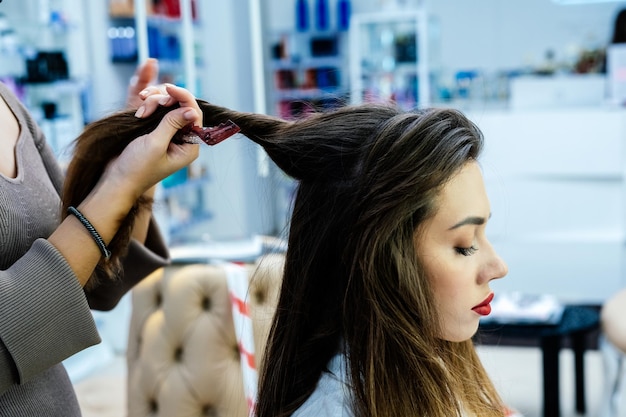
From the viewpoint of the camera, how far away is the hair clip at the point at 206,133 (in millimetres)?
879

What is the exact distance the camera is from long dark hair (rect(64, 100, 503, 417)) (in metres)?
0.92

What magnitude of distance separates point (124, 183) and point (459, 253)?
41 cm

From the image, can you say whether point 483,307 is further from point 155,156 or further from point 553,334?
point 553,334

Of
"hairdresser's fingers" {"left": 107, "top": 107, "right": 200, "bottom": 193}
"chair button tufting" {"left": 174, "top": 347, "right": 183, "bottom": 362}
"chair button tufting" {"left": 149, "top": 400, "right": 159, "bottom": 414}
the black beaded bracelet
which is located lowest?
"chair button tufting" {"left": 149, "top": 400, "right": 159, "bottom": 414}

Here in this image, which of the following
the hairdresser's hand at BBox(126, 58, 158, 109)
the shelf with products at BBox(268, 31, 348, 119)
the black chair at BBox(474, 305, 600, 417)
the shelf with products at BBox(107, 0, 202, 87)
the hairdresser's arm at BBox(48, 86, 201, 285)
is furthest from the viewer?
the shelf with products at BBox(268, 31, 348, 119)

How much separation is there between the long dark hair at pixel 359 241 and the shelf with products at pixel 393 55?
4827 mm

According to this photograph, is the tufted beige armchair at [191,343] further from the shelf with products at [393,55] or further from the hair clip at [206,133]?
the shelf with products at [393,55]

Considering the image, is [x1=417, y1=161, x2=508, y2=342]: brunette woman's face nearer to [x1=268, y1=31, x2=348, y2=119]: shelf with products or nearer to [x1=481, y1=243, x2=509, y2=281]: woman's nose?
[x1=481, y1=243, x2=509, y2=281]: woman's nose

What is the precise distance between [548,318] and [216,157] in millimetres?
3079

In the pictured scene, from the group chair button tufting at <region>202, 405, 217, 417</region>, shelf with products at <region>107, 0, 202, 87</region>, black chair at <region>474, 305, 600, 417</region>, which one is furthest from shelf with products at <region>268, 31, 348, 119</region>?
chair button tufting at <region>202, 405, 217, 417</region>

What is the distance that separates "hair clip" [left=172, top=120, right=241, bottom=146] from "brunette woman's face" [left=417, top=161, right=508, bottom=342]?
260 millimetres

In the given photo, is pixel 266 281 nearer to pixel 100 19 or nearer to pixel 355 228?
pixel 355 228

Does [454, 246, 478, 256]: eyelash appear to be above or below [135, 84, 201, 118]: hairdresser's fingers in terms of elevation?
below

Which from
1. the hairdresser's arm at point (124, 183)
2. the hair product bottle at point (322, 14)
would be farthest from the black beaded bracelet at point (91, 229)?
the hair product bottle at point (322, 14)
